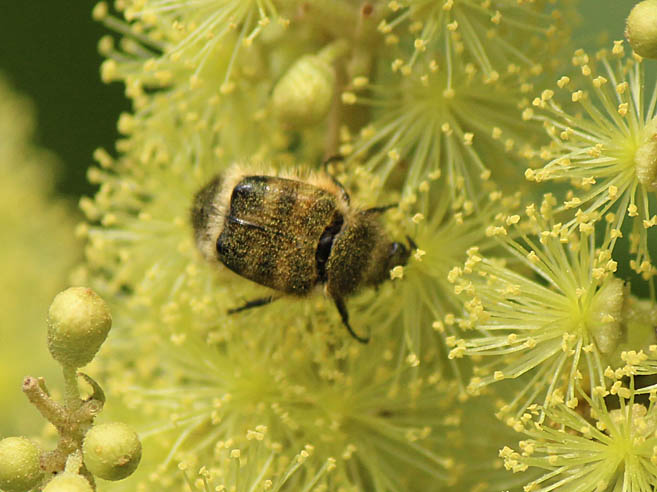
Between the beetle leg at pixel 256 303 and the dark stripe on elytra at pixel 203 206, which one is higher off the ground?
the dark stripe on elytra at pixel 203 206

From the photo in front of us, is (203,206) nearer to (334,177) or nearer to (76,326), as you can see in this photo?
(334,177)

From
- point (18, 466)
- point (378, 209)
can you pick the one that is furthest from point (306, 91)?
point (18, 466)

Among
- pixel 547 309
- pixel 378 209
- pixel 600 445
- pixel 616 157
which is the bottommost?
pixel 600 445

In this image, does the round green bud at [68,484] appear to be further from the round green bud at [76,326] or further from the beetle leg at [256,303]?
the beetle leg at [256,303]

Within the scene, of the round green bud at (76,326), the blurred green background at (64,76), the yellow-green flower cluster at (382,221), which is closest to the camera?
the round green bud at (76,326)

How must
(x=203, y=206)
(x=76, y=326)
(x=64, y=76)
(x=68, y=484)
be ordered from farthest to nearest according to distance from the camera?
(x=64, y=76) < (x=203, y=206) < (x=76, y=326) < (x=68, y=484)

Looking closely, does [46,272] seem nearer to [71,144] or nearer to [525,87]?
[71,144]

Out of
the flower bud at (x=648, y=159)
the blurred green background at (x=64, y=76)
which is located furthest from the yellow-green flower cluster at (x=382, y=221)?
the blurred green background at (x=64, y=76)

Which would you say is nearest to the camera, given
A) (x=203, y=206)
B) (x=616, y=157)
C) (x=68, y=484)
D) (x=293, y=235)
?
(x=68, y=484)
